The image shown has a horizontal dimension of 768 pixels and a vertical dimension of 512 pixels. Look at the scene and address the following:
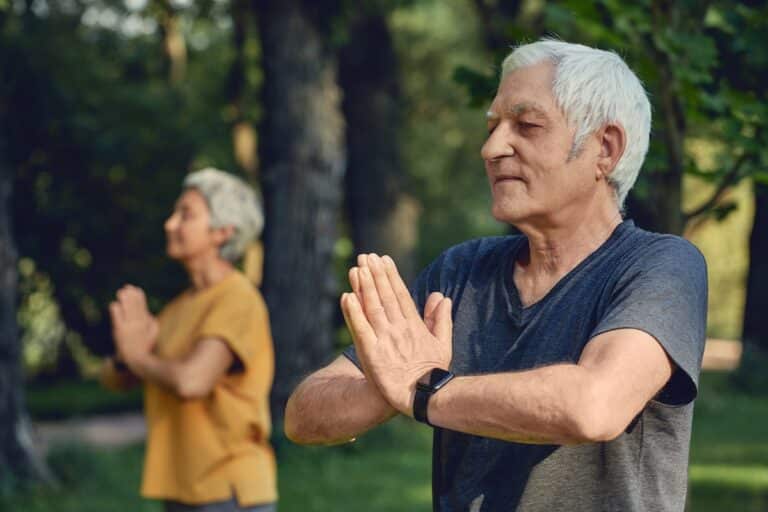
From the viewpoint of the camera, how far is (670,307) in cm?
261

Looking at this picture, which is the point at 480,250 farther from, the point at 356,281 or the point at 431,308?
the point at 356,281

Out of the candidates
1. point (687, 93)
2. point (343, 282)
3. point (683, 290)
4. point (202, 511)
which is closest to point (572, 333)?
point (683, 290)

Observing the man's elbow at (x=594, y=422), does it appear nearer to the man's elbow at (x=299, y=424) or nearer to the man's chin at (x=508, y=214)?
the man's chin at (x=508, y=214)

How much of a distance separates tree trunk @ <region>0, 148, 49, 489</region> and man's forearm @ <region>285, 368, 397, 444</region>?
740 centimetres

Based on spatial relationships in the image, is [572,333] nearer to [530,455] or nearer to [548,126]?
[530,455]

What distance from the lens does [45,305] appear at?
18500 mm

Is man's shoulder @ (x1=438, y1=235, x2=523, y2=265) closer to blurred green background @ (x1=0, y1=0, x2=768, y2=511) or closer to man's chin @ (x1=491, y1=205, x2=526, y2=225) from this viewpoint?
man's chin @ (x1=491, y1=205, x2=526, y2=225)

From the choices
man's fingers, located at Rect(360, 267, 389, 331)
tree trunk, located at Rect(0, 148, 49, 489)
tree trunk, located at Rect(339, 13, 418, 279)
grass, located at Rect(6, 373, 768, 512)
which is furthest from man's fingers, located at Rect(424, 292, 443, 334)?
tree trunk, located at Rect(339, 13, 418, 279)

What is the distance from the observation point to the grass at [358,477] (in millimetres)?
10344

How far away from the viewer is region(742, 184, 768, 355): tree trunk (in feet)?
74.7

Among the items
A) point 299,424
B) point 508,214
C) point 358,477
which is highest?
point 508,214

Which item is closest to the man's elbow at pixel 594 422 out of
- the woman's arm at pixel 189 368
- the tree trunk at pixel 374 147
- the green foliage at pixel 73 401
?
the woman's arm at pixel 189 368

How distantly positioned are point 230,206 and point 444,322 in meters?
2.79

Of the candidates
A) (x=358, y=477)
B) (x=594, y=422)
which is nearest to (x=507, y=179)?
(x=594, y=422)
